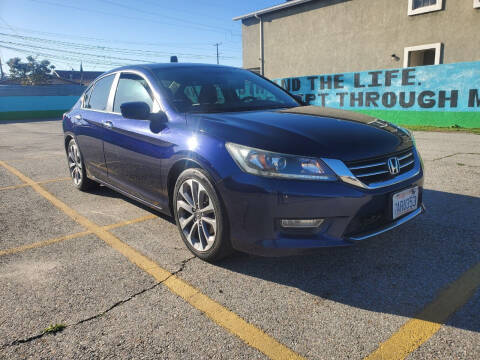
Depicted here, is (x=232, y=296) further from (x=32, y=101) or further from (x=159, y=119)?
(x=32, y=101)

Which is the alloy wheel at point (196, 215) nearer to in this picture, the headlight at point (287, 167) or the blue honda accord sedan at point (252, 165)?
the blue honda accord sedan at point (252, 165)

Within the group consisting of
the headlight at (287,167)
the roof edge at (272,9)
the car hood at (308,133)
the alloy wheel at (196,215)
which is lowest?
the alloy wheel at (196,215)

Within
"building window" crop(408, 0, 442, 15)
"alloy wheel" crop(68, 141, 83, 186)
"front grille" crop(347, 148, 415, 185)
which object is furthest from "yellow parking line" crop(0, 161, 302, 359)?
"building window" crop(408, 0, 442, 15)

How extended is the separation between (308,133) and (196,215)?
106cm

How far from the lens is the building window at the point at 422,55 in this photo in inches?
610

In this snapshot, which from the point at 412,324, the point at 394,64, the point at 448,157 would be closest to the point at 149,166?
the point at 412,324

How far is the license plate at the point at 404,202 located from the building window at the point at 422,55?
15.2 m

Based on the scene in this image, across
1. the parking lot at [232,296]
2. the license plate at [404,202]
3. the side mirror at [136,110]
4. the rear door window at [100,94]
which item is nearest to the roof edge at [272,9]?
the rear door window at [100,94]

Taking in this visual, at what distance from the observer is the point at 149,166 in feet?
10.9

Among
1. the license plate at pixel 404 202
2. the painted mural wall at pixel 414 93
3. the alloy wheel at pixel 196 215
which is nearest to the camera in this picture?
the license plate at pixel 404 202

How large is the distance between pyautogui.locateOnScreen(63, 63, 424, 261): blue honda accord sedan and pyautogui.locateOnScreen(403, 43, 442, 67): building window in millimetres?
14518

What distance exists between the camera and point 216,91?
11.7 feet

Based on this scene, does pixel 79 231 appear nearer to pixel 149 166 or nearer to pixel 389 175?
pixel 149 166

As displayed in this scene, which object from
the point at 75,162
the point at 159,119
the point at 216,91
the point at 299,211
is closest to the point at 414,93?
the point at 216,91
